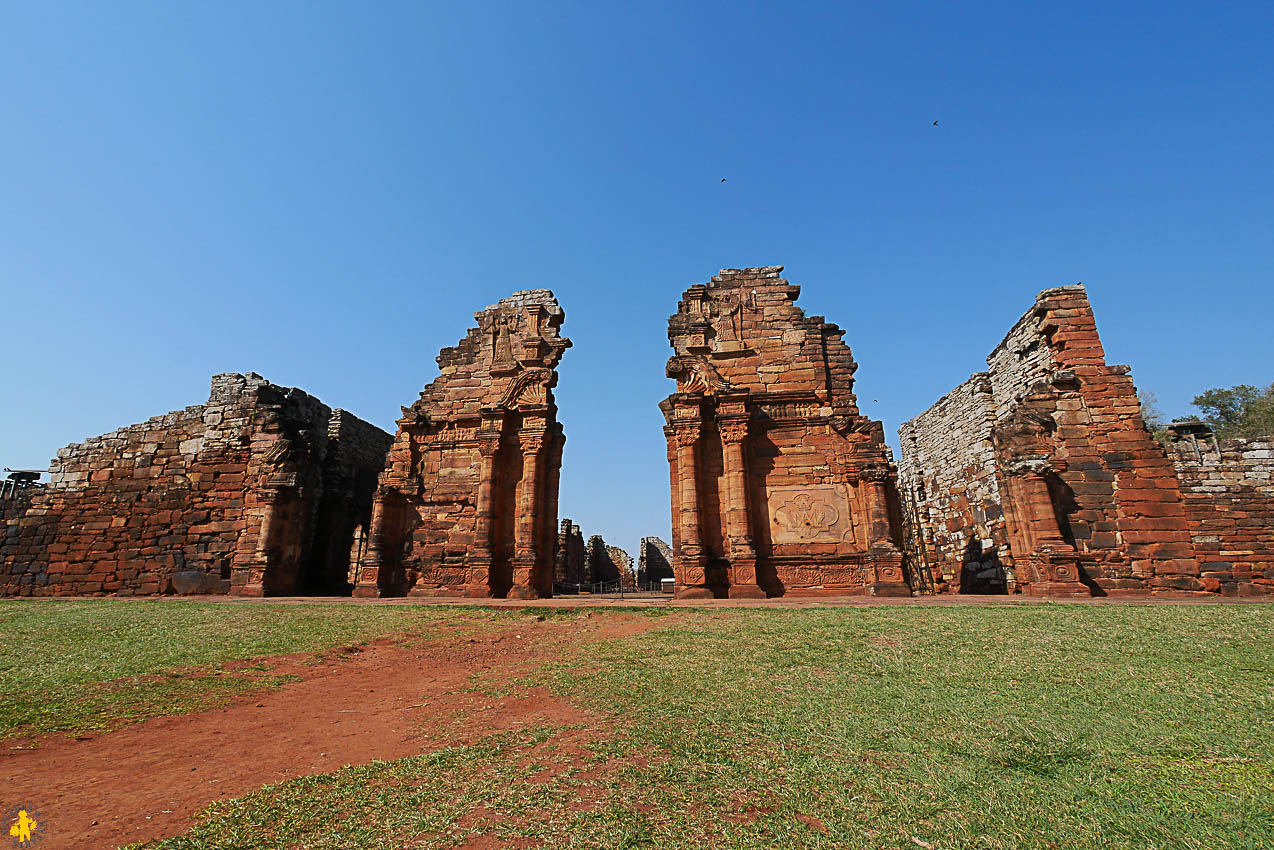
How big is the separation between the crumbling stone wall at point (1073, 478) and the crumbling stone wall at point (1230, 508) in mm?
314

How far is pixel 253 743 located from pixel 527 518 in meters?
10.2

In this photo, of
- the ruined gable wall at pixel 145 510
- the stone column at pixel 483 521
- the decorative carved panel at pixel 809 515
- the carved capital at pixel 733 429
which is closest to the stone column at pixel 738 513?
the carved capital at pixel 733 429

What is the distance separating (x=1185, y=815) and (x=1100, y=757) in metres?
0.66

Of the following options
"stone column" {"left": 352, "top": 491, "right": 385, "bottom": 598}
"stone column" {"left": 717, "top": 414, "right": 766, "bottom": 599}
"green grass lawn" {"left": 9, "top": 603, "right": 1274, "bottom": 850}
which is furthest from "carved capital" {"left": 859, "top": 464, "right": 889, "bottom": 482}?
"stone column" {"left": 352, "top": 491, "right": 385, "bottom": 598}

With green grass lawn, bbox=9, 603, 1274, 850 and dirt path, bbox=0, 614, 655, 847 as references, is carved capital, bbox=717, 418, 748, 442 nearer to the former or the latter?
green grass lawn, bbox=9, 603, 1274, 850

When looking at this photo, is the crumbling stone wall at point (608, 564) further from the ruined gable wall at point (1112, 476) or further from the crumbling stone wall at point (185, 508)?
the ruined gable wall at point (1112, 476)

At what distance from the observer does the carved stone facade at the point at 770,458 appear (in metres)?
12.6

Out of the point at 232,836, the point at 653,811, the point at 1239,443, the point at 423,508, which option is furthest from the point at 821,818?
the point at 1239,443

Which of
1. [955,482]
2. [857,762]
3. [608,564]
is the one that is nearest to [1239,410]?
[955,482]

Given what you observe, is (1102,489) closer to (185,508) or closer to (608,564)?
(185,508)

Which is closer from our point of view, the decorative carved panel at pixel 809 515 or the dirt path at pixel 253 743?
the dirt path at pixel 253 743

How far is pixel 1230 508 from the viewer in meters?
12.3

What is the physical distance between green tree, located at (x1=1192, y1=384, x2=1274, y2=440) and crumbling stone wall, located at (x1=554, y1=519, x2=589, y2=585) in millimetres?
39726

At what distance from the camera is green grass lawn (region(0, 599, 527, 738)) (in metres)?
4.34
